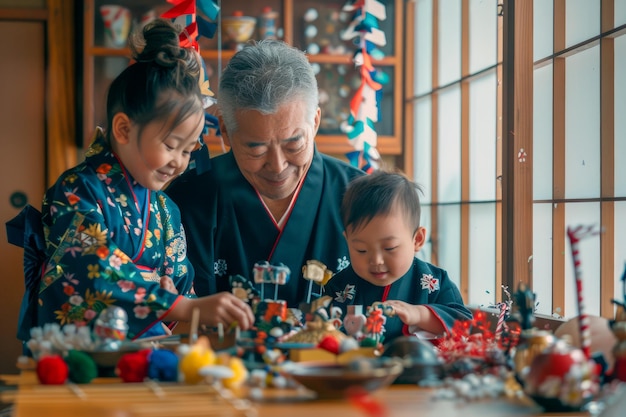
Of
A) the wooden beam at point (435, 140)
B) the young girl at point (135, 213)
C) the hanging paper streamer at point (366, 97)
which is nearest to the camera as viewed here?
the young girl at point (135, 213)

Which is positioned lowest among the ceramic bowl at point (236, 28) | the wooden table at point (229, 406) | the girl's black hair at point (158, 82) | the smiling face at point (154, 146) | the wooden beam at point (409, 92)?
the wooden table at point (229, 406)

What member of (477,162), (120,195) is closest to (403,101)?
(477,162)

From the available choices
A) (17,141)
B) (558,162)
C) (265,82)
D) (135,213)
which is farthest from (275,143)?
(17,141)

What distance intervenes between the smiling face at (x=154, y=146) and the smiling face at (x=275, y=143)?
0.26 m

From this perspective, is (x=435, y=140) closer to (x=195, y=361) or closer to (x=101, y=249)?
(x=101, y=249)

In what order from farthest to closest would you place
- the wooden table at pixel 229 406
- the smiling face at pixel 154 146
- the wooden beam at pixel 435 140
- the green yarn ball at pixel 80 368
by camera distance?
the wooden beam at pixel 435 140 < the smiling face at pixel 154 146 < the green yarn ball at pixel 80 368 < the wooden table at pixel 229 406

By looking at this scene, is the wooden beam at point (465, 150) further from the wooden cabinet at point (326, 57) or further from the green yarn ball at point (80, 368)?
the green yarn ball at point (80, 368)

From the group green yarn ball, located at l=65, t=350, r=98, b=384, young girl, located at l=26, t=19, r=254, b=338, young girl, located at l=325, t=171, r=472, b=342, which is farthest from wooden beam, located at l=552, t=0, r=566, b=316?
green yarn ball, located at l=65, t=350, r=98, b=384

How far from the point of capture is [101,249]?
1714 millimetres

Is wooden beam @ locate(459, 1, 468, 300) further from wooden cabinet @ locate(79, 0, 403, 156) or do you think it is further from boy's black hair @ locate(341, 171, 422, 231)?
boy's black hair @ locate(341, 171, 422, 231)

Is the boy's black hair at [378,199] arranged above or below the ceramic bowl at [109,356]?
above

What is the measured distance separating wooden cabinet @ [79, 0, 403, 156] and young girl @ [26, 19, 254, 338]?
2.69m

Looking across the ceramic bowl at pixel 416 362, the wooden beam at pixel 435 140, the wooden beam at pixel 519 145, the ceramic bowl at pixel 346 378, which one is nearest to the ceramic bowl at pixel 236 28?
the wooden beam at pixel 435 140

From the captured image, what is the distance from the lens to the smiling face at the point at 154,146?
186cm
